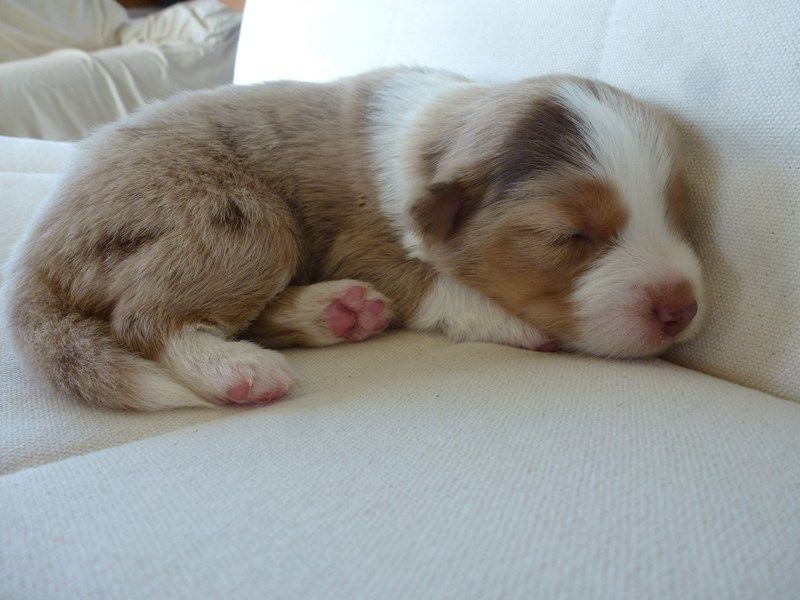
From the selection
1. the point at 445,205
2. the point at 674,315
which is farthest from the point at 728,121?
the point at 445,205

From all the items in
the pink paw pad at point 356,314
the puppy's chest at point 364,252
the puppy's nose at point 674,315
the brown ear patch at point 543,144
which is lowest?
the pink paw pad at point 356,314

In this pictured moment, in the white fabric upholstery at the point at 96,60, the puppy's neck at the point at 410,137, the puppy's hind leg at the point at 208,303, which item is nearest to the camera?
the puppy's hind leg at the point at 208,303

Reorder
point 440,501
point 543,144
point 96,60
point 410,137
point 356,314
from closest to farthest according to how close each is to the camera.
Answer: point 440,501
point 543,144
point 356,314
point 410,137
point 96,60

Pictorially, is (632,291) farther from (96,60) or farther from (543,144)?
(96,60)

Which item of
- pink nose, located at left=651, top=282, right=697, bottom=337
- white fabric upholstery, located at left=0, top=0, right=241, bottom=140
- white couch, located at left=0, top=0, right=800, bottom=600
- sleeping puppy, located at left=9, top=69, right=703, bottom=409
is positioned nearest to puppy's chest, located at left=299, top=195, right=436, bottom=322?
sleeping puppy, located at left=9, top=69, right=703, bottom=409

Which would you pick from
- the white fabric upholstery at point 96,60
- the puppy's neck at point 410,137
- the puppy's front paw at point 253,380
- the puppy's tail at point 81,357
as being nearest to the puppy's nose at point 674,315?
the puppy's neck at point 410,137

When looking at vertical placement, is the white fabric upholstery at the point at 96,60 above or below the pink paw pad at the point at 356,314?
below

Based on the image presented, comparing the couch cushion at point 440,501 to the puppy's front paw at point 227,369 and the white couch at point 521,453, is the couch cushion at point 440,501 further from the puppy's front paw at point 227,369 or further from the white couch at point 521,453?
the puppy's front paw at point 227,369

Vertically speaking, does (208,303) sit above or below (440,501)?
below
